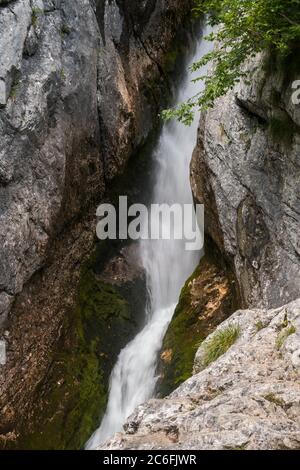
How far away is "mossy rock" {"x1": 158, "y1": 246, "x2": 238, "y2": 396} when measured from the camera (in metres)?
→ 10.4

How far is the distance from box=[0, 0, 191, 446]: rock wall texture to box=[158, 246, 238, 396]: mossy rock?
3.08m

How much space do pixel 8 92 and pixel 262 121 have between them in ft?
18.3

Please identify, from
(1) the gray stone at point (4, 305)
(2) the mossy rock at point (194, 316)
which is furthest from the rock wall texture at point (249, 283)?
(1) the gray stone at point (4, 305)

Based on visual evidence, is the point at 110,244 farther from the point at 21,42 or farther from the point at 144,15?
the point at 144,15

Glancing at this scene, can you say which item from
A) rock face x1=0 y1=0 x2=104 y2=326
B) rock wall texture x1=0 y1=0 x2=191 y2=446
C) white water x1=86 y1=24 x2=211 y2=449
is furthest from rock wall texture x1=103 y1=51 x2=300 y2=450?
rock face x1=0 y1=0 x2=104 y2=326

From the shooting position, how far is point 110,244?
14.9 metres

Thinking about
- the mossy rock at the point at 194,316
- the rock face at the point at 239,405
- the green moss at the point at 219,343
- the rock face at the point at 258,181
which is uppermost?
the rock face at the point at 258,181

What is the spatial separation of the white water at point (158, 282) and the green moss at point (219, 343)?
4.53 metres

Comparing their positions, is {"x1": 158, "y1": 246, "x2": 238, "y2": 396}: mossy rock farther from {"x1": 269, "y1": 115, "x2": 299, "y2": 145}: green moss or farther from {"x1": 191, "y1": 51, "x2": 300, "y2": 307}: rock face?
{"x1": 269, "y1": 115, "x2": 299, "y2": 145}: green moss

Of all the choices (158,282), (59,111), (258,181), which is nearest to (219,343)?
(258,181)

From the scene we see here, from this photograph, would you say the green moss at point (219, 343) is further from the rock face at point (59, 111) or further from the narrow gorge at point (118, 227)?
the rock face at point (59, 111)

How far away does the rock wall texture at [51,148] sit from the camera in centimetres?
1091

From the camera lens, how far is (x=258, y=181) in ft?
32.2

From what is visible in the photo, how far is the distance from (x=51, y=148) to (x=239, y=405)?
9026 mm
